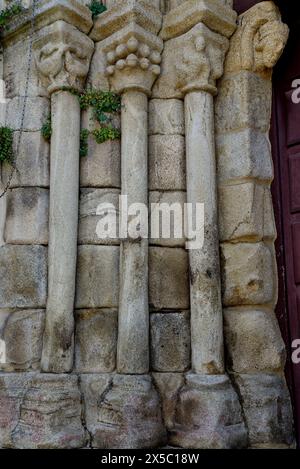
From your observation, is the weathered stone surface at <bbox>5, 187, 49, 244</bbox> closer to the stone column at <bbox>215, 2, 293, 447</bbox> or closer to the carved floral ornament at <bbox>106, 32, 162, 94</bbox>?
the carved floral ornament at <bbox>106, 32, 162, 94</bbox>

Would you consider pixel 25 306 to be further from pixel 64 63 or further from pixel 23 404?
pixel 64 63

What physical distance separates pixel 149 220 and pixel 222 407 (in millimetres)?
1246

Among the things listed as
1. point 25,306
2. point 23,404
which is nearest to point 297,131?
point 25,306

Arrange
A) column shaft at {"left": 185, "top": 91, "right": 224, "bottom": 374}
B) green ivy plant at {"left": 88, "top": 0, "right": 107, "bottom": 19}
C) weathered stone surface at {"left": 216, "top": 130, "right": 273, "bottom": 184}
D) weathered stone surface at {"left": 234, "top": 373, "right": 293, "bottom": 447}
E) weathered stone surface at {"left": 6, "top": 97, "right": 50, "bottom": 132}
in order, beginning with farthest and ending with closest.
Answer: green ivy plant at {"left": 88, "top": 0, "right": 107, "bottom": 19} < weathered stone surface at {"left": 6, "top": 97, "right": 50, "bottom": 132} < weathered stone surface at {"left": 216, "top": 130, "right": 273, "bottom": 184} < column shaft at {"left": 185, "top": 91, "right": 224, "bottom": 374} < weathered stone surface at {"left": 234, "top": 373, "right": 293, "bottom": 447}

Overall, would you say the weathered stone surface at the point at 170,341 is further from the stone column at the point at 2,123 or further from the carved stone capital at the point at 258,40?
the carved stone capital at the point at 258,40

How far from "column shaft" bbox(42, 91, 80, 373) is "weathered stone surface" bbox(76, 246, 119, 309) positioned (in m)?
0.07

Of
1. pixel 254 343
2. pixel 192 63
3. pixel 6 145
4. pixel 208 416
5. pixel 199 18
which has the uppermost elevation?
pixel 199 18

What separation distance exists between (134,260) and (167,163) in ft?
2.39

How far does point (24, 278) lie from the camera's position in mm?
3219

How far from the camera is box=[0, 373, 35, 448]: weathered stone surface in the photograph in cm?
299

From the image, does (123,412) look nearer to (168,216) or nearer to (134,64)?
(168,216)

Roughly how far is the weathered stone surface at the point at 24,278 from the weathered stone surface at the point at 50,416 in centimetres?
50

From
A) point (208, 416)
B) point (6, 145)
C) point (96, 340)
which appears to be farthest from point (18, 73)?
point (208, 416)

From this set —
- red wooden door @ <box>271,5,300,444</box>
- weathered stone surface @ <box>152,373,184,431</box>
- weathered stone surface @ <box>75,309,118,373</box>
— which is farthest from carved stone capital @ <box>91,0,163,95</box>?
weathered stone surface @ <box>152,373,184,431</box>
